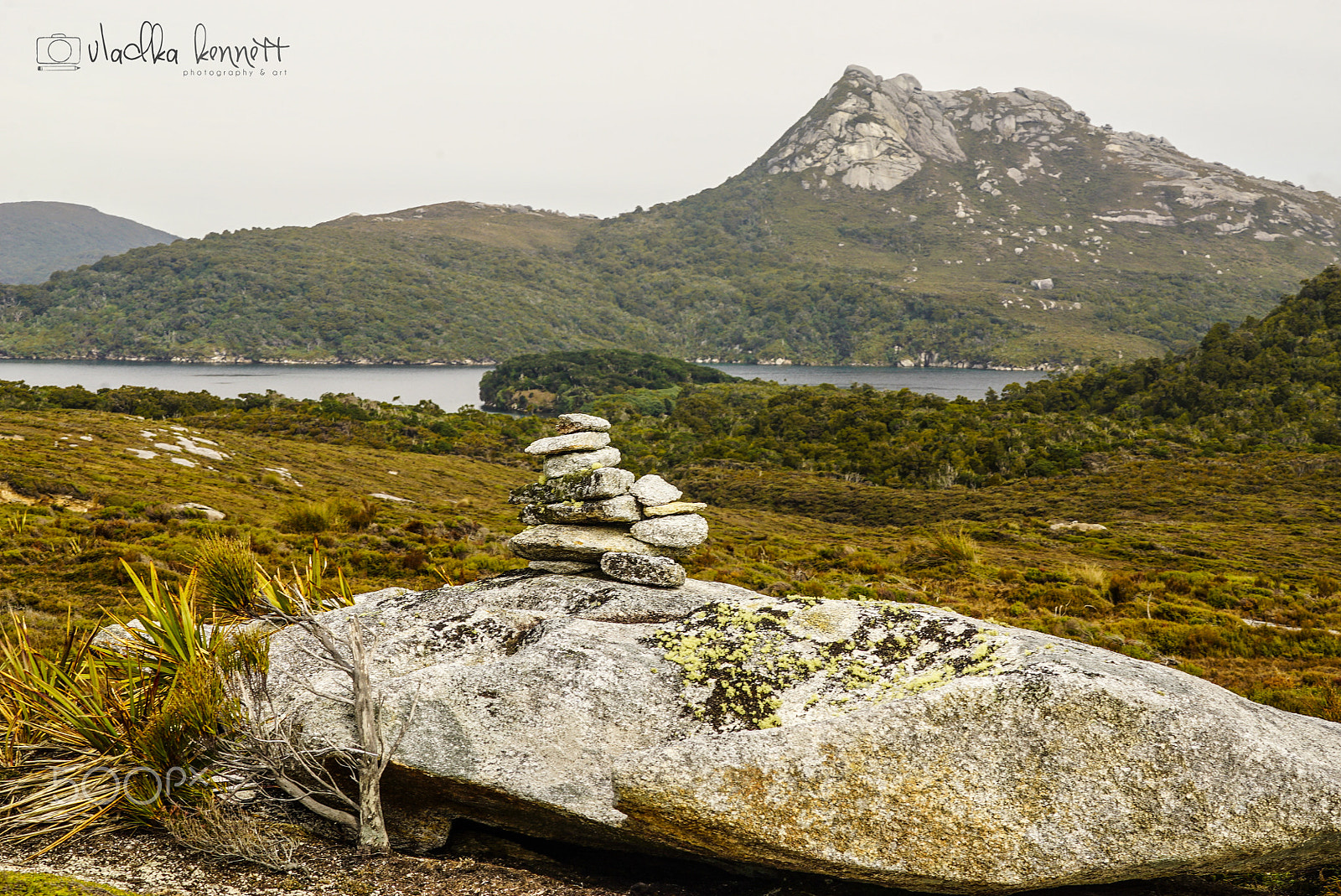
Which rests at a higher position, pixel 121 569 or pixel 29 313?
pixel 29 313

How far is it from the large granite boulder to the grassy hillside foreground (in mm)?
5150

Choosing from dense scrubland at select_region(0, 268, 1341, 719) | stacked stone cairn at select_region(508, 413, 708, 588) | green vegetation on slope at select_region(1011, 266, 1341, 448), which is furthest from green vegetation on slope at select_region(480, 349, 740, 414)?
stacked stone cairn at select_region(508, 413, 708, 588)

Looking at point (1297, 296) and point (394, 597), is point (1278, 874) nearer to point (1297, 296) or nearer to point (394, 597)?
point (394, 597)

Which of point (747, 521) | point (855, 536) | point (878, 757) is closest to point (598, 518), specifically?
point (878, 757)

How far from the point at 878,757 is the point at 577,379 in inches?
5410

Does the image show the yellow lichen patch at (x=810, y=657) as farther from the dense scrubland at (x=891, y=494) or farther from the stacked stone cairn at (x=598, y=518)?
the dense scrubland at (x=891, y=494)

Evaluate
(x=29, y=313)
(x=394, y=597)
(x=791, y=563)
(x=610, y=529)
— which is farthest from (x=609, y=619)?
(x=29, y=313)

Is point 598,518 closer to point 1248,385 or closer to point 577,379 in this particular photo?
point 1248,385

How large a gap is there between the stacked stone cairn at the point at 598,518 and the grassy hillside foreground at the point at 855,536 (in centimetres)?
361

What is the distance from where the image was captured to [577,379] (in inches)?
5527

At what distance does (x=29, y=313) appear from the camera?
7702 inches

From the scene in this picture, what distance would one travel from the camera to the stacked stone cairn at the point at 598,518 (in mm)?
9805

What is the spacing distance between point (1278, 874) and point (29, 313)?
268m

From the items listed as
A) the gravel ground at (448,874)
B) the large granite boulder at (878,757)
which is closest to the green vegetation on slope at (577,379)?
the large granite boulder at (878,757)
